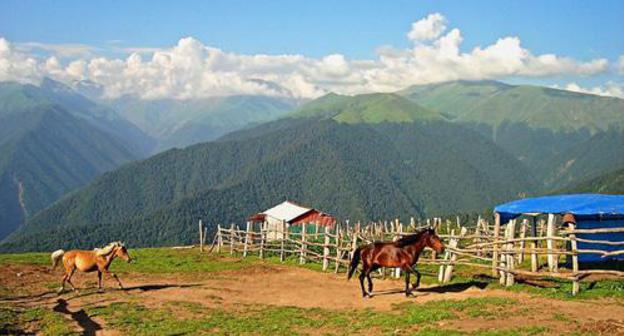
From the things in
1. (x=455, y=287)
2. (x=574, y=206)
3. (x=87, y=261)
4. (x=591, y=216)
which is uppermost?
(x=574, y=206)

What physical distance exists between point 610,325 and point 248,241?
26.9 meters

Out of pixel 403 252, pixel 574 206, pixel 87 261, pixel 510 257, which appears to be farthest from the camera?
pixel 574 206

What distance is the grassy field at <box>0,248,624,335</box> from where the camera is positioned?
567 inches

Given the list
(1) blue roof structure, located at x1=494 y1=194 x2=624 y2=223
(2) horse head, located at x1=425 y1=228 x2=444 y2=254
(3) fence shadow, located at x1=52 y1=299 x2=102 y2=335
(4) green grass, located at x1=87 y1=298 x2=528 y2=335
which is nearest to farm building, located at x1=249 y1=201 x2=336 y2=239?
(1) blue roof structure, located at x1=494 y1=194 x2=624 y2=223

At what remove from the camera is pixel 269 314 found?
17219 mm

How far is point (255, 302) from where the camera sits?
65.1 feet

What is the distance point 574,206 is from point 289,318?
14.1 m

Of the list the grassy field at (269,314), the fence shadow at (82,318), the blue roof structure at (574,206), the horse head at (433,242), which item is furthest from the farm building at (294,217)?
the horse head at (433,242)

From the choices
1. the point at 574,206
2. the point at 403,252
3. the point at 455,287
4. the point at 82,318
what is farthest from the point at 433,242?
the point at 82,318

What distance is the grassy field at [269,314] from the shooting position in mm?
14391

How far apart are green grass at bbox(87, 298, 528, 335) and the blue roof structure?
28.7 ft

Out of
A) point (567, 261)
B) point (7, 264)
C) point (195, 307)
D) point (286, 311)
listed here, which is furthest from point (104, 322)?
point (567, 261)

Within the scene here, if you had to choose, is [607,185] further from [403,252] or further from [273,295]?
[273,295]

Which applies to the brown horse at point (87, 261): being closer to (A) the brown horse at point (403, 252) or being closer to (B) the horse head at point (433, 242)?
(A) the brown horse at point (403, 252)
